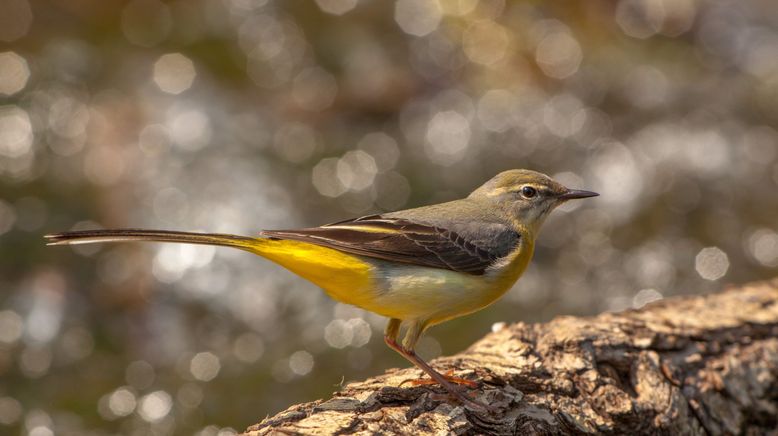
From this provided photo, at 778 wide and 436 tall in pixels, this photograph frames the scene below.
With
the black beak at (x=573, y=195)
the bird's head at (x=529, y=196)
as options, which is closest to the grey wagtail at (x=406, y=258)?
the bird's head at (x=529, y=196)

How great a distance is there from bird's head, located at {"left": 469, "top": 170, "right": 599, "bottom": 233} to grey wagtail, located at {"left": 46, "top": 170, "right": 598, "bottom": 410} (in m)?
0.18

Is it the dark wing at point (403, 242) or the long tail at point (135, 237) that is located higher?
the long tail at point (135, 237)

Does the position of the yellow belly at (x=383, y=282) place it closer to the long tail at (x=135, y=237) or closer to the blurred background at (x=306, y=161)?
the long tail at (x=135, y=237)

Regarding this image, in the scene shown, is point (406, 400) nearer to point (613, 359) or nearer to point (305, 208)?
point (613, 359)

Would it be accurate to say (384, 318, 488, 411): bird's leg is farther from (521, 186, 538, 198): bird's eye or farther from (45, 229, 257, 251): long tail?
(521, 186, 538, 198): bird's eye

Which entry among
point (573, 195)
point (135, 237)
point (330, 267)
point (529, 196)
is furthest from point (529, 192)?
point (135, 237)

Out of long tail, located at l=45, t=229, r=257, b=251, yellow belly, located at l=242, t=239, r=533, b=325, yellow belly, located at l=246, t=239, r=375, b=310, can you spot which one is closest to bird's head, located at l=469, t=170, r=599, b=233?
yellow belly, located at l=242, t=239, r=533, b=325

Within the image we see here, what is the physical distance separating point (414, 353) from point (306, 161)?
809 cm

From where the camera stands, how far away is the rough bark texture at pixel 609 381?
17.7ft

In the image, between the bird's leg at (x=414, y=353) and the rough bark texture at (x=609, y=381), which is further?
the bird's leg at (x=414, y=353)

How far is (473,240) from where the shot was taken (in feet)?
21.3

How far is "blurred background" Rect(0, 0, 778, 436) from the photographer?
11.8 m

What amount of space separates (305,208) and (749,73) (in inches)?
323

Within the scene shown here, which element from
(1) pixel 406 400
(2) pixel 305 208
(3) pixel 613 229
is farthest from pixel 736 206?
(1) pixel 406 400
